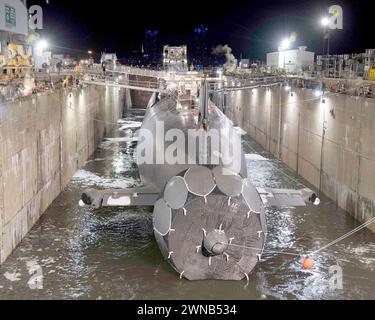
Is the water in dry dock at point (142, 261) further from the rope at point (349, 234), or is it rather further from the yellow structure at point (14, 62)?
the yellow structure at point (14, 62)

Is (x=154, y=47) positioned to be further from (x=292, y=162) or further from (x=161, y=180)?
(x=161, y=180)

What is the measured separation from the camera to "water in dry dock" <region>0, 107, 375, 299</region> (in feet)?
62.1

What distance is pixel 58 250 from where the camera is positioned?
76.5 feet

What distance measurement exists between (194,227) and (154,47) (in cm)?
16206

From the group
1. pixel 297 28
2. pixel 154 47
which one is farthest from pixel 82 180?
pixel 154 47

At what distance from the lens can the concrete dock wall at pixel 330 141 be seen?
26.9m

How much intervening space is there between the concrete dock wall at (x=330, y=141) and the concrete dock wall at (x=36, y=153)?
1695cm

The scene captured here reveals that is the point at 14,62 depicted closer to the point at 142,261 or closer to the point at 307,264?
the point at 142,261

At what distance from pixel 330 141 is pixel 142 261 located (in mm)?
16576

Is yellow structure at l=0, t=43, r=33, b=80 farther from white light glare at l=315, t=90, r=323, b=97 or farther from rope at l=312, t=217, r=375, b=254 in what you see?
rope at l=312, t=217, r=375, b=254

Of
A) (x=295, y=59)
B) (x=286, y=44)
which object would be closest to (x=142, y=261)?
(x=295, y=59)

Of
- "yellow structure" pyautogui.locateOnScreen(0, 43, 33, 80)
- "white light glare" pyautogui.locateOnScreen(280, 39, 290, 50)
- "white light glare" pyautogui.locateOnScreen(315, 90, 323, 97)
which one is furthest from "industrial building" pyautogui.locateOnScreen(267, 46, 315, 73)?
"yellow structure" pyautogui.locateOnScreen(0, 43, 33, 80)

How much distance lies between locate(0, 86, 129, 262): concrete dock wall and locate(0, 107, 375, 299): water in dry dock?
1043mm

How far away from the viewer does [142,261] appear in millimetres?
21875
